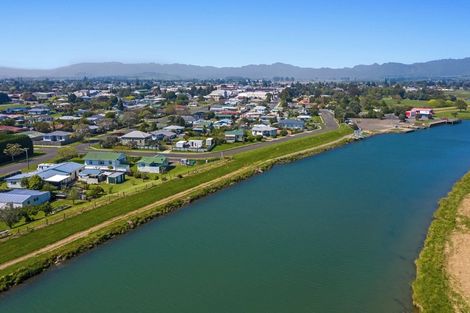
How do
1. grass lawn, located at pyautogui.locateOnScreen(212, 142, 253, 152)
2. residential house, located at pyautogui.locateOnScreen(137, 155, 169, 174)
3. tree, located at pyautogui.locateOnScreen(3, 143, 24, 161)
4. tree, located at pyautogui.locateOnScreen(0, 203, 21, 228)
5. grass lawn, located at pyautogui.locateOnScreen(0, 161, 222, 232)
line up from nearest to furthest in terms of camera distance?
tree, located at pyautogui.locateOnScreen(0, 203, 21, 228)
grass lawn, located at pyautogui.locateOnScreen(0, 161, 222, 232)
residential house, located at pyautogui.locateOnScreen(137, 155, 169, 174)
tree, located at pyautogui.locateOnScreen(3, 143, 24, 161)
grass lawn, located at pyautogui.locateOnScreen(212, 142, 253, 152)

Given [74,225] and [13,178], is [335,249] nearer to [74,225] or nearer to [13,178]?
[74,225]

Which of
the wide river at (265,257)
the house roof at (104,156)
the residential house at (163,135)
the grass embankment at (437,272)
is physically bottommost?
the wide river at (265,257)

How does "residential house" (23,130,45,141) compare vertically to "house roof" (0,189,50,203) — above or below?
below

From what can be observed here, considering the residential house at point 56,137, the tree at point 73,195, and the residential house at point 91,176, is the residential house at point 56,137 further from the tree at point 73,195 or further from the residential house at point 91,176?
the tree at point 73,195

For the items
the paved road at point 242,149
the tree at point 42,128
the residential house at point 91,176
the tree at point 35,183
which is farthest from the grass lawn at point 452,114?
the tree at point 35,183

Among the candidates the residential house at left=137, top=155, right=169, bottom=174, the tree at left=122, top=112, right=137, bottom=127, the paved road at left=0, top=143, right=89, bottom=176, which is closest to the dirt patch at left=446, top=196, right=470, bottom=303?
the residential house at left=137, top=155, right=169, bottom=174

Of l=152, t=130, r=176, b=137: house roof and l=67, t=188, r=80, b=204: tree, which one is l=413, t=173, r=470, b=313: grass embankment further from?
l=152, t=130, r=176, b=137: house roof
